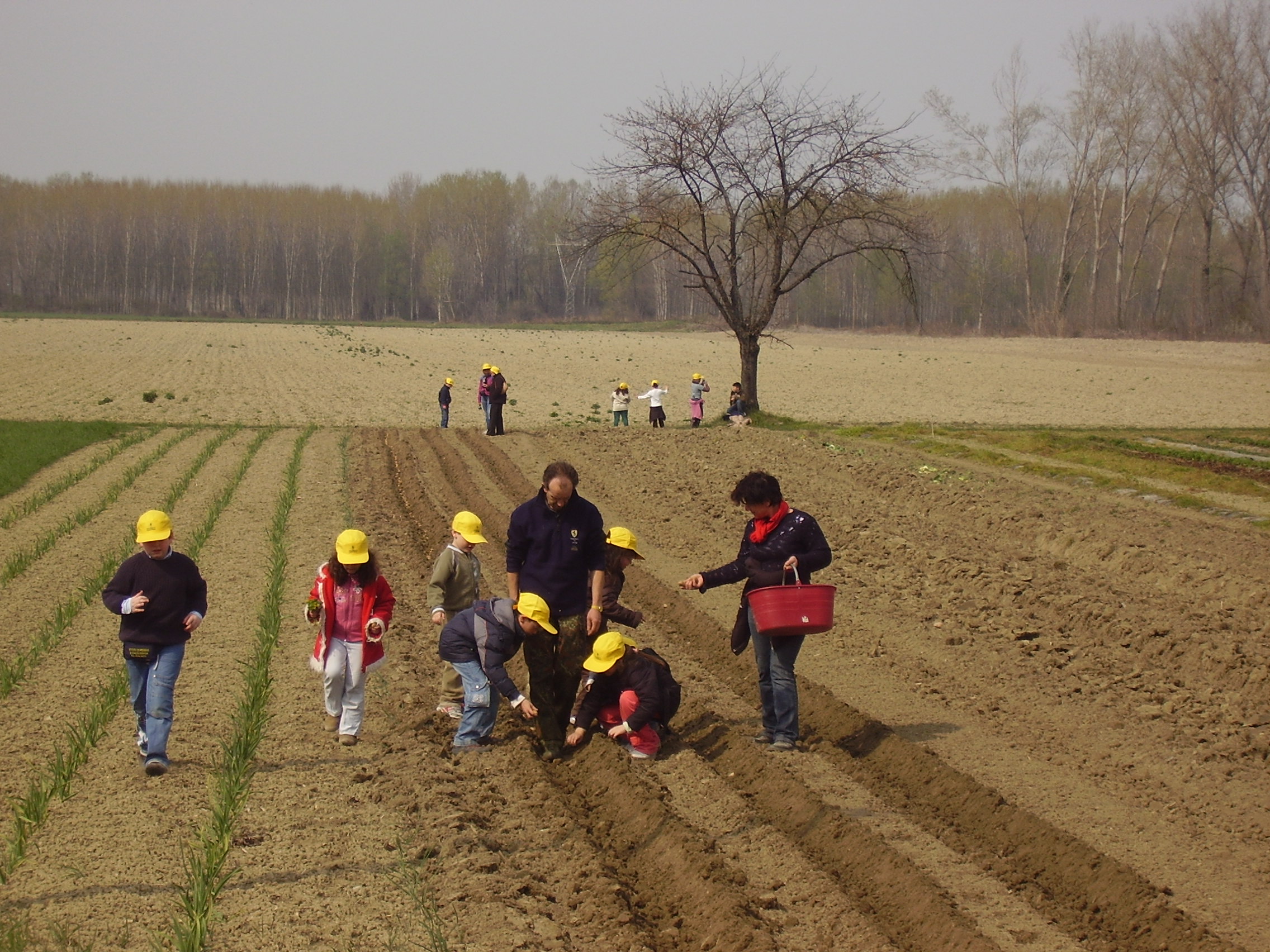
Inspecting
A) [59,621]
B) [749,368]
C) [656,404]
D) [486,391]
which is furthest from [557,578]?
[656,404]

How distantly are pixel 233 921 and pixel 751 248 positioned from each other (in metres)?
21.2

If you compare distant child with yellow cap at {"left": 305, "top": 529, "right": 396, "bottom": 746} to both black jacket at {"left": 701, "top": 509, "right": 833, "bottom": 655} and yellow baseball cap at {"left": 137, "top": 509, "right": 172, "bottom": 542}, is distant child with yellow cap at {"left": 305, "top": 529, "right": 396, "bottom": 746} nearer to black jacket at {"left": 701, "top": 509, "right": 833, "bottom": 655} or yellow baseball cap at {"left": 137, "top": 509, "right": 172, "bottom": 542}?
yellow baseball cap at {"left": 137, "top": 509, "right": 172, "bottom": 542}

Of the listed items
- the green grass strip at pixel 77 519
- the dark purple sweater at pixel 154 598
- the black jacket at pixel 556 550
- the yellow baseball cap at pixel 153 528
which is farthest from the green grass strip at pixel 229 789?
the green grass strip at pixel 77 519

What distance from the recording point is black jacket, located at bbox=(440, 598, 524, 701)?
6.80 m

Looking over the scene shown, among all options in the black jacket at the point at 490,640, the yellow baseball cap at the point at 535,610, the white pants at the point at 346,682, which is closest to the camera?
the yellow baseball cap at the point at 535,610

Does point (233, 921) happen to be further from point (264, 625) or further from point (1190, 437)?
point (1190, 437)

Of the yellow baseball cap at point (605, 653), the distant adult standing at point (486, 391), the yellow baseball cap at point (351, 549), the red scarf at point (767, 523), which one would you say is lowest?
the yellow baseball cap at point (605, 653)

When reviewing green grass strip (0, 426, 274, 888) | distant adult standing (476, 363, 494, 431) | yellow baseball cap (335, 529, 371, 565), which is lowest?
green grass strip (0, 426, 274, 888)

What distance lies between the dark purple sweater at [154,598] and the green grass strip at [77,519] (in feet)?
18.6

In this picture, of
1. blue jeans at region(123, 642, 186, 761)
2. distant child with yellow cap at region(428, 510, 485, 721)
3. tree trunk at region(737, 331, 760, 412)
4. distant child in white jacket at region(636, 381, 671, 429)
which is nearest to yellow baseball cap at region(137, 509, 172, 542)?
blue jeans at region(123, 642, 186, 761)

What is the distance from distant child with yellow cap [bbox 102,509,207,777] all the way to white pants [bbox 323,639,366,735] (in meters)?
0.87

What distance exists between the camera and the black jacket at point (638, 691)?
6.88 metres

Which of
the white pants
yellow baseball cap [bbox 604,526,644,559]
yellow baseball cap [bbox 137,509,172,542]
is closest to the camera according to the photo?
yellow baseball cap [bbox 137,509,172,542]

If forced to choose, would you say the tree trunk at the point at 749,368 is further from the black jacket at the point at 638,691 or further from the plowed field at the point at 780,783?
the black jacket at the point at 638,691
